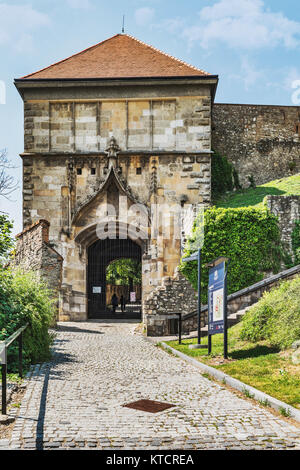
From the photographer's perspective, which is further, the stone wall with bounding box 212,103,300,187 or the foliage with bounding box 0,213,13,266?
the stone wall with bounding box 212,103,300,187

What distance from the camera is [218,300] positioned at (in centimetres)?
966

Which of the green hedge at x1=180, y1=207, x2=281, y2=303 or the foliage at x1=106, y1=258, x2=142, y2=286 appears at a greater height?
the green hedge at x1=180, y1=207, x2=281, y2=303

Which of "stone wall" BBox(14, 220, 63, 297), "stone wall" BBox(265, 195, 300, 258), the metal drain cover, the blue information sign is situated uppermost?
"stone wall" BBox(265, 195, 300, 258)

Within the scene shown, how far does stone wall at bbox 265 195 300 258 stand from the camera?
17188 millimetres

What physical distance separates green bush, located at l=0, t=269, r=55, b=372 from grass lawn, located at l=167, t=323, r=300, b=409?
3108mm

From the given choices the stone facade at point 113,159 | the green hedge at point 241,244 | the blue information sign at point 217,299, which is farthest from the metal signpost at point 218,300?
the stone facade at point 113,159

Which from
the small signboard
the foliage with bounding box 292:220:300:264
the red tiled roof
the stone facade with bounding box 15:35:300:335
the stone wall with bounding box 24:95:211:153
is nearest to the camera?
the foliage with bounding box 292:220:300:264

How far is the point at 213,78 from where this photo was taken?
20.5 m

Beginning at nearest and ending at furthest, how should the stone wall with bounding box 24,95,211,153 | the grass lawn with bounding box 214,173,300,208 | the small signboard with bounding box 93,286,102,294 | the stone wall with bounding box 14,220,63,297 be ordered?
1. the stone wall with bounding box 14,220,63,297
2. the stone wall with bounding box 24,95,211,153
3. the grass lawn with bounding box 214,173,300,208
4. the small signboard with bounding box 93,286,102,294

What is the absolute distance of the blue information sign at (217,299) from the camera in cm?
940

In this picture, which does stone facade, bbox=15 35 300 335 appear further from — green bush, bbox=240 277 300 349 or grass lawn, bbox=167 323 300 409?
grass lawn, bbox=167 323 300 409

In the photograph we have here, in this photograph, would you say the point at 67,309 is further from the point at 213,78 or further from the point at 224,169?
the point at 224,169

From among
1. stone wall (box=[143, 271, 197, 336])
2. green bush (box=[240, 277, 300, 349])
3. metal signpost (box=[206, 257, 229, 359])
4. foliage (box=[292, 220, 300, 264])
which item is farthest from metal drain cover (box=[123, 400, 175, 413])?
foliage (box=[292, 220, 300, 264])
